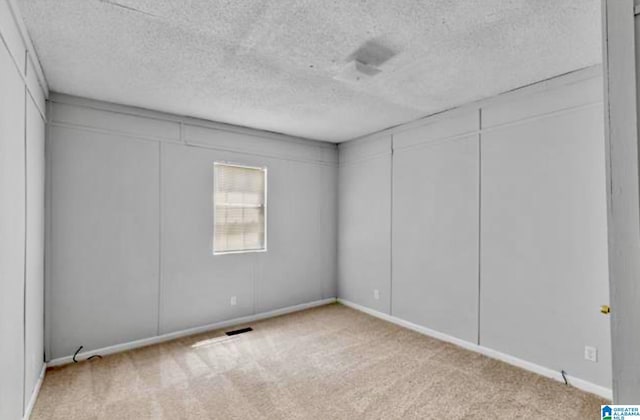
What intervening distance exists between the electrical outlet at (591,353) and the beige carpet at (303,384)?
289mm

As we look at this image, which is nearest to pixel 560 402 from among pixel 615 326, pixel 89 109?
pixel 615 326

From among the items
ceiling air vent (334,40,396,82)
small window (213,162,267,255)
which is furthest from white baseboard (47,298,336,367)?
ceiling air vent (334,40,396,82)


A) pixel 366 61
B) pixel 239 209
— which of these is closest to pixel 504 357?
pixel 366 61

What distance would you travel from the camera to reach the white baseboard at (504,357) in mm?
2627

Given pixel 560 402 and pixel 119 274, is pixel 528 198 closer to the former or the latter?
pixel 560 402

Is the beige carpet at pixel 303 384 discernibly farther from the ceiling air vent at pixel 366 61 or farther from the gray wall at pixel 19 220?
the ceiling air vent at pixel 366 61

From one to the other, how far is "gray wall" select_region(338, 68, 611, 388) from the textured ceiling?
379 mm

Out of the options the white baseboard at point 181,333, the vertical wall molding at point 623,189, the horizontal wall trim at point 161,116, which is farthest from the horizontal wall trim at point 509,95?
the white baseboard at point 181,333

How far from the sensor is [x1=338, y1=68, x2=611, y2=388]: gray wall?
2.70m

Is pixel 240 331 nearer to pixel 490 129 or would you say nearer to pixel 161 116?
pixel 161 116

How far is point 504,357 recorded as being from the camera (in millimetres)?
3191

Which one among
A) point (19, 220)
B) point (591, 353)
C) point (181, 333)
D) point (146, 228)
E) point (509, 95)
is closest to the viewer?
point (19, 220)

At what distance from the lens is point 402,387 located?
2.74 meters

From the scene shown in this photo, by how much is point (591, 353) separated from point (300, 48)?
136 inches
